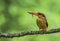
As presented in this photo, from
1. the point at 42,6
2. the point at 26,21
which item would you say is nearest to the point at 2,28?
the point at 26,21

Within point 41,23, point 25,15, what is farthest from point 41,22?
point 25,15

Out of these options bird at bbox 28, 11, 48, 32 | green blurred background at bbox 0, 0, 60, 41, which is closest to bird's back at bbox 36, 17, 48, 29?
bird at bbox 28, 11, 48, 32

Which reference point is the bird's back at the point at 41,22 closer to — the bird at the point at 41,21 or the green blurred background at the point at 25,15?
the bird at the point at 41,21

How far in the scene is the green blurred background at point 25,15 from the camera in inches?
65.1

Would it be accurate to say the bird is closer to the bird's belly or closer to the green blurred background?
the bird's belly

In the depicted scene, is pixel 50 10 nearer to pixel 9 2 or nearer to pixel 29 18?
pixel 29 18

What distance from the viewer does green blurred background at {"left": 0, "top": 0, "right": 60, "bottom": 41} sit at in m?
1.65

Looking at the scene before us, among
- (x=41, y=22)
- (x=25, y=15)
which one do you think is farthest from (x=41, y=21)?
(x=25, y=15)

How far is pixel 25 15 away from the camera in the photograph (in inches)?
67.7

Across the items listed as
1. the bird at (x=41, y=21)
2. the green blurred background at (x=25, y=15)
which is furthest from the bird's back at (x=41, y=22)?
the green blurred background at (x=25, y=15)

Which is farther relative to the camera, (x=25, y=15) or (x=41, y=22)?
(x=25, y=15)

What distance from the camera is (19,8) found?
1835 millimetres

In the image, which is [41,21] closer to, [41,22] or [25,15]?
[41,22]

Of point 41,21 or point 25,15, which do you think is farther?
point 25,15
